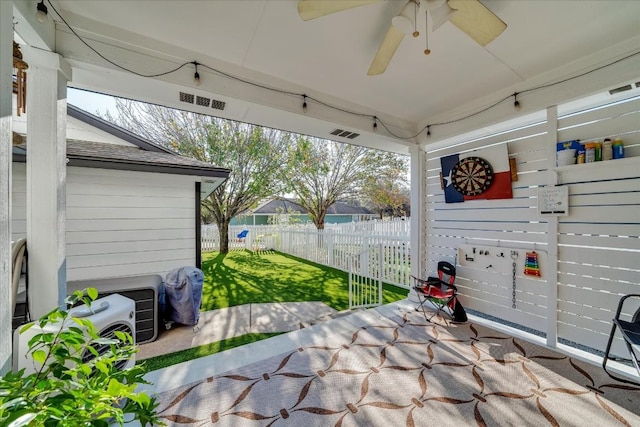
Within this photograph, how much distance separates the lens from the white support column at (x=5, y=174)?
113 centimetres

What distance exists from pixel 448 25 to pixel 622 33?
1.55m

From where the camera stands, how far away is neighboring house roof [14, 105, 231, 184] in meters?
3.06

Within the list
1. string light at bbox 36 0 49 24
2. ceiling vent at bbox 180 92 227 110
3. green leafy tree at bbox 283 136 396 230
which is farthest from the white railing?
string light at bbox 36 0 49 24

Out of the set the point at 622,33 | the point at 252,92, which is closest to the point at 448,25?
the point at 622,33

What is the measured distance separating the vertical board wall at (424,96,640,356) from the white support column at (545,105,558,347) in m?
0.02

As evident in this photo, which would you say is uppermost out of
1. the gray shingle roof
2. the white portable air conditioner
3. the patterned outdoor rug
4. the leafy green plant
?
the gray shingle roof

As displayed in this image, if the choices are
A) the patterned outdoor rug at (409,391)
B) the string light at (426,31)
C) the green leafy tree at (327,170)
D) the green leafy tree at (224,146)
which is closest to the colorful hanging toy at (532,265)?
the patterned outdoor rug at (409,391)

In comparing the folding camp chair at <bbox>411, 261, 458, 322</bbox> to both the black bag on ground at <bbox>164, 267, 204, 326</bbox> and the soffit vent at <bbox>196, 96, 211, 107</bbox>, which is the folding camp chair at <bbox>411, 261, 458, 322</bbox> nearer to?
the black bag on ground at <bbox>164, 267, 204, 326</bbox>

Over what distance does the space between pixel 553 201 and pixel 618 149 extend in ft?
2.14

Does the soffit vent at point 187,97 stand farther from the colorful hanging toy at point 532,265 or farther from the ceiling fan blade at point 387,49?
the colorful hanging toy at point 532,265

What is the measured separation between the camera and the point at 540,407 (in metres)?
1.87

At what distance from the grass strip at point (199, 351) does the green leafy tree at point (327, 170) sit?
7299 millimetres

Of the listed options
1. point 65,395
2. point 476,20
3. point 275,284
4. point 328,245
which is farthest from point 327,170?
point 65,395

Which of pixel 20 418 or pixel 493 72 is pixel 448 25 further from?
pixel 20 418
